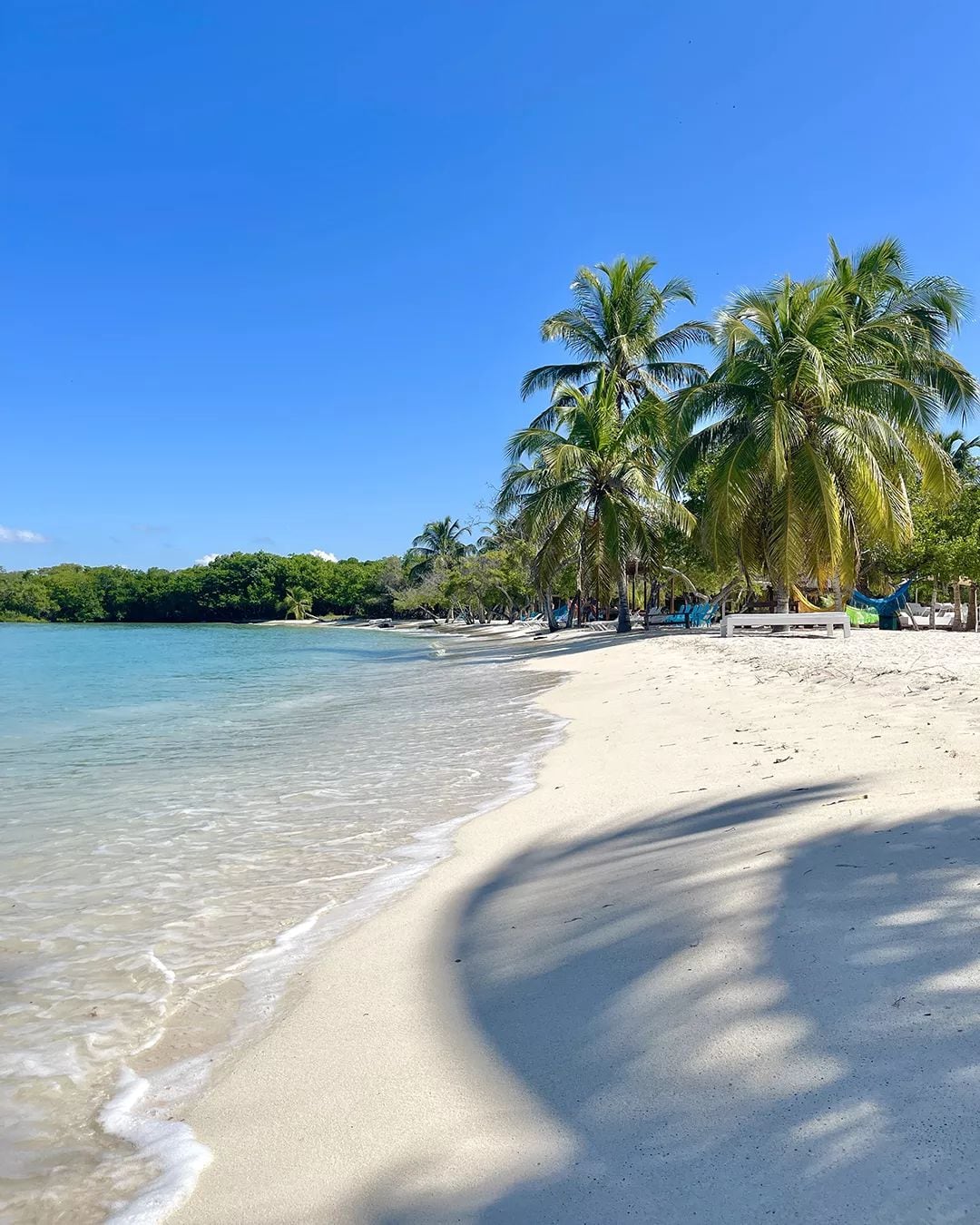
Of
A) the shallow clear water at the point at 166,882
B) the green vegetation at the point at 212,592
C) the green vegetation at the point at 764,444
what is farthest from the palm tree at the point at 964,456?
the green vegetation at the point at 212,592

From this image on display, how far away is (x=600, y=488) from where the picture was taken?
79.6ft

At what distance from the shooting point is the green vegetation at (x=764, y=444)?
18.6m

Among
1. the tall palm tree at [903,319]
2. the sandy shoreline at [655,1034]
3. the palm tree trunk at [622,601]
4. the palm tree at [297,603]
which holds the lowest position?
the sandy shoreline at [655,1034]

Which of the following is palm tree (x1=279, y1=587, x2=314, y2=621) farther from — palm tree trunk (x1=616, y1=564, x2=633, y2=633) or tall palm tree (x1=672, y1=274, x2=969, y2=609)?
tall palm tree (x1=672, y1=274, x2=969, y2=609)

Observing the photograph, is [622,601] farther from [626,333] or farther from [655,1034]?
[655,1034]

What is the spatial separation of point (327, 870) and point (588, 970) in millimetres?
2420

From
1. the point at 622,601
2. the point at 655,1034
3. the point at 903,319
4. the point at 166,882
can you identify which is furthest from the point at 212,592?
the point at 655,1034

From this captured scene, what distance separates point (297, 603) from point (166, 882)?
293 ft

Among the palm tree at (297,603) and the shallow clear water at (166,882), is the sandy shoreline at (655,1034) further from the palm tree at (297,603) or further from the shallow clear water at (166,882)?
the palm tree at (297,603)

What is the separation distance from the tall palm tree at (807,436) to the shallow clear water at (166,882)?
9587 mm

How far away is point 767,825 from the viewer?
3.97 metres

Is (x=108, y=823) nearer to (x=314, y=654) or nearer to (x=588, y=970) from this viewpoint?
(x=588, y=970)

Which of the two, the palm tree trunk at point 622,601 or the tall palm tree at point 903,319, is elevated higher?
the tall palm tree at point 903,319

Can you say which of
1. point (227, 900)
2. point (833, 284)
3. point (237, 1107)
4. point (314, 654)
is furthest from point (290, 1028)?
point (314, 654)
